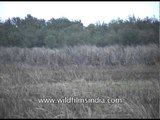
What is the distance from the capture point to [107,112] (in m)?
3.78

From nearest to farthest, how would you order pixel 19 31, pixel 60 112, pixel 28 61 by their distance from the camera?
pixel 60 112
pixel 28 61
pixel 19 31

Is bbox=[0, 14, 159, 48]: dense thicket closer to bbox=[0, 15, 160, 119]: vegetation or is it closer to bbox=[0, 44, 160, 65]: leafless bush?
bbox=[0, 15, 160, 119]: vegetation

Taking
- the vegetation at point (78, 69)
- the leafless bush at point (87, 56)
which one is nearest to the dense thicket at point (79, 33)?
the vegetation at point (78, 69)

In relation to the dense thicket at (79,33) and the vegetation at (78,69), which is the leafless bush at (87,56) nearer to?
the vegetation at (78,69)

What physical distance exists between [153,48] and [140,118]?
33.0 ft

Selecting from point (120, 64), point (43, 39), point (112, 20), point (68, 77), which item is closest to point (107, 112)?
point (68, 77)

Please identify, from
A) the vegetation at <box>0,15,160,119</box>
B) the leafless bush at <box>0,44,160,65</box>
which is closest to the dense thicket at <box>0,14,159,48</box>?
the vegetation at <box>0,15,160,119</box>

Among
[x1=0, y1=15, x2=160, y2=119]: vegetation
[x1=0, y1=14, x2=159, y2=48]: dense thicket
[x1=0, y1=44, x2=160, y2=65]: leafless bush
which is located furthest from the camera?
[x1=0, y1=14, x2=159, y2=48]: dense thicket

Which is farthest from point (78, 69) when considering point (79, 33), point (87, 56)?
point (79, 33)

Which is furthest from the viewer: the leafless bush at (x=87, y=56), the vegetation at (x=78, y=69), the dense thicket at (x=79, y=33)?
the dense thicket at (x=79, y=33)

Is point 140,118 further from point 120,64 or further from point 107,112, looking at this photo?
point 120,64

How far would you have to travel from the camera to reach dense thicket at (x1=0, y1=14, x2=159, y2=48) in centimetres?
1928

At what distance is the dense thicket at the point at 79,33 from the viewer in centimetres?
1928

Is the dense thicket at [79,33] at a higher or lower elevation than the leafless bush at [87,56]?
higher
